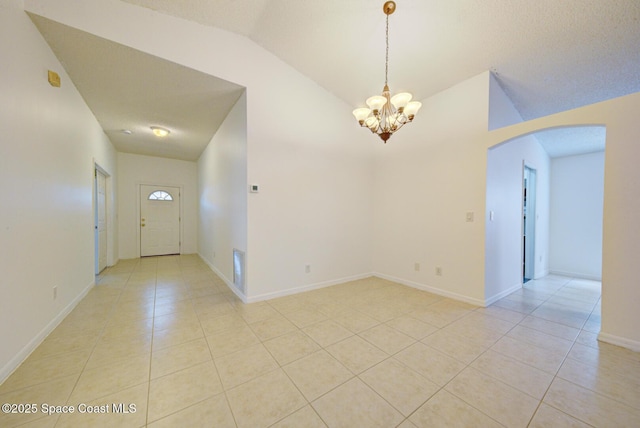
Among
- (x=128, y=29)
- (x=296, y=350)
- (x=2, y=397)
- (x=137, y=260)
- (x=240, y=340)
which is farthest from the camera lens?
(x=137, y=260)

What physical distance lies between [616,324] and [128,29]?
216 inches

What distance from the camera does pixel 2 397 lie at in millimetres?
1444

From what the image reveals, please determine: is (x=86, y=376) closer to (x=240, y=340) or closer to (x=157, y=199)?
(x=240, y=340)

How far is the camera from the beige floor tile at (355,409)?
1.29m

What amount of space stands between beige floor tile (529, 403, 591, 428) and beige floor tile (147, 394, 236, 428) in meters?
1.72

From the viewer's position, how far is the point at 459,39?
2576 millimetres

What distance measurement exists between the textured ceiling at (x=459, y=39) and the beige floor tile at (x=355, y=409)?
3.46 metres

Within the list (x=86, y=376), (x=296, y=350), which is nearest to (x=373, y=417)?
(x=296, y=350)

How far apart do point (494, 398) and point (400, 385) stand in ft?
1.89

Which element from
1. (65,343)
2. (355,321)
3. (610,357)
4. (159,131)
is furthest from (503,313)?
(159,131)

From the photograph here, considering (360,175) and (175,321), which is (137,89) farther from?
(360,175)

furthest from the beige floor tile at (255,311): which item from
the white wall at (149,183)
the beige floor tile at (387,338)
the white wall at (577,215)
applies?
the white wall at (577,215)

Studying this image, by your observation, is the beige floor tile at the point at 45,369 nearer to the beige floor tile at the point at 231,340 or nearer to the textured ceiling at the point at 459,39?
the beige floor tile at the point at 231,340

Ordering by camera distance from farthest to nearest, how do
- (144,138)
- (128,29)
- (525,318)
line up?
1. (144,138)
2. (525,318)
3. (128,29)
